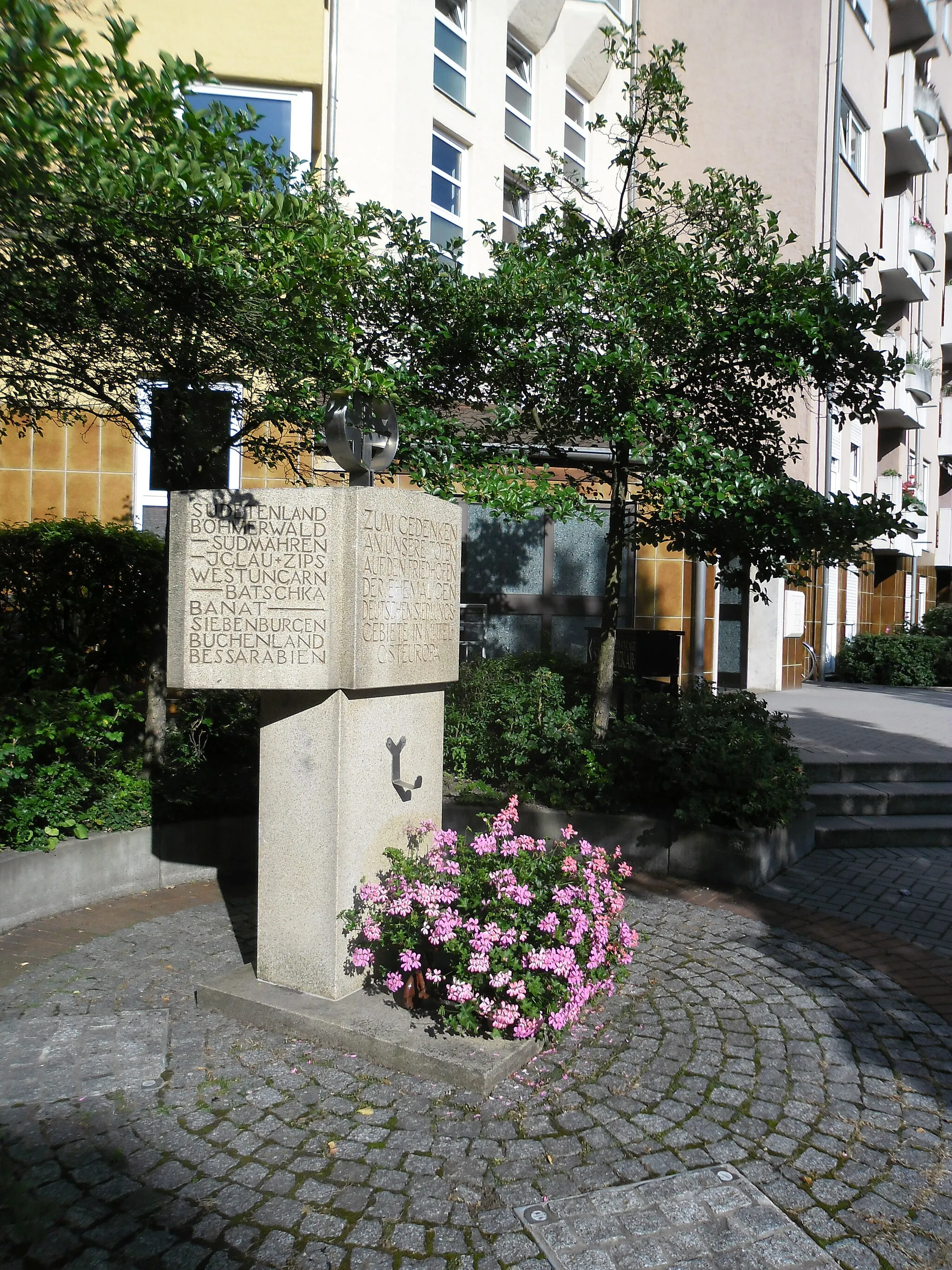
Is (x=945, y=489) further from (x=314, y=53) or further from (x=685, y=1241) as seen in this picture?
(x=685, y=1241)

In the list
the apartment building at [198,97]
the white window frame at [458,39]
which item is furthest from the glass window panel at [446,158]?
the apartment building at [198,97]

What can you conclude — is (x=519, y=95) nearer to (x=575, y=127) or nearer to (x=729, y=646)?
(x=575, y=127)

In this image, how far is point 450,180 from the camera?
1306 cm

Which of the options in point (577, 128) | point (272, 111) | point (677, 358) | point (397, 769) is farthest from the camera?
point (577, 128)

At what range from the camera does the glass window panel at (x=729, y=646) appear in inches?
616

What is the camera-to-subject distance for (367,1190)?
9.52ft

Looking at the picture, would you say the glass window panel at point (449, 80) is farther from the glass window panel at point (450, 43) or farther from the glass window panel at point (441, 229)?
the glass window panel at point (441, 229)

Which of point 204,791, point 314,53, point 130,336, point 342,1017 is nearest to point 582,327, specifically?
point 130,336

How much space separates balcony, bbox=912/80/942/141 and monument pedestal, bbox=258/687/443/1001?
77.3 feet

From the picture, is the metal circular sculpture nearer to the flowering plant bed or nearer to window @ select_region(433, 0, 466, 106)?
the flowering plant bed

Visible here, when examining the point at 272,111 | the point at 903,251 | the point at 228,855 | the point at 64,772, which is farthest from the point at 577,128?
the point at 64,772

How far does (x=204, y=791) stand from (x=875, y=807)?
5412 mm

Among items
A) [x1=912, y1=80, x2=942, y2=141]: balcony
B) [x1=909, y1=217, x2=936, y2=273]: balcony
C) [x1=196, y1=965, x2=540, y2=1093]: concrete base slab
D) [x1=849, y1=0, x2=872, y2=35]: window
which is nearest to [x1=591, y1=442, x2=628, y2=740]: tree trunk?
[x1=196, y1=965, x2=540, y2=1093]: concrete base slab

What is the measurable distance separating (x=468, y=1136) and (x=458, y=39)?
561 inches
